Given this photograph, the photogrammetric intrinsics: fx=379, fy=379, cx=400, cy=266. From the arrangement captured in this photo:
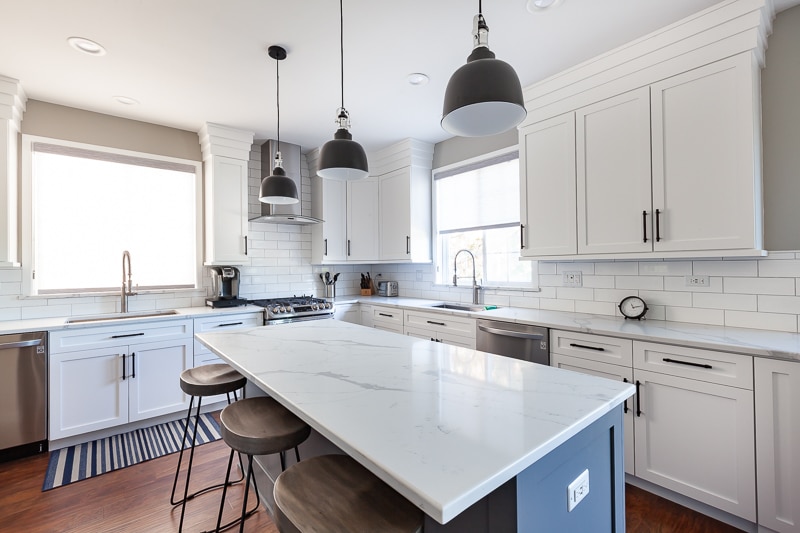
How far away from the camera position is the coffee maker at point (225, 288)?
3.68 m

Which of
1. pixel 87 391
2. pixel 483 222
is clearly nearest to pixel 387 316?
pixel 483 222

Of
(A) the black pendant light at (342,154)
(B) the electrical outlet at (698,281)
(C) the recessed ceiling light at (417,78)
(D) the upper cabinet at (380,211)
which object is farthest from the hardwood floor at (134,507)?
(C) the recessed ceiling light at (417,78)

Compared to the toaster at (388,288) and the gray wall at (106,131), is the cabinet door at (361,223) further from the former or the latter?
the gray wall at (106,131)

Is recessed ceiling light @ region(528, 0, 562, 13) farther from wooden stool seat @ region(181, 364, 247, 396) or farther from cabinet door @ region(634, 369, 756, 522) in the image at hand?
wooden stool seat @ region(181, 364, 247, 396)

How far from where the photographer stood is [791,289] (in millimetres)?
2043

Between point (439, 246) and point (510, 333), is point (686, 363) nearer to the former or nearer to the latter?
point (510, 333)

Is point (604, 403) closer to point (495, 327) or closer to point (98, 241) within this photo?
point (495, 327)

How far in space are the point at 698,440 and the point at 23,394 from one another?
4223mm

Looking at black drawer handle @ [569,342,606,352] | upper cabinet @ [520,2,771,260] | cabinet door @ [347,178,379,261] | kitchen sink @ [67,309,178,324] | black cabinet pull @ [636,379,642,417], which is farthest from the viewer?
cabinet door @ [347,178,379,261]

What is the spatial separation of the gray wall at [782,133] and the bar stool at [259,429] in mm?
2677

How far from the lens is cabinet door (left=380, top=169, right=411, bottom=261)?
418 cm

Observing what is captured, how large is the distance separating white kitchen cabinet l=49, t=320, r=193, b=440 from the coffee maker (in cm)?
42

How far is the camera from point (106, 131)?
341 centimetres

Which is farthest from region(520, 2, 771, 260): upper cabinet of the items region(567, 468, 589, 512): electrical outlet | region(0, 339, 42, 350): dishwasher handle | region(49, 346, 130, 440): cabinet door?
region(0, 339, 42, 350): dishwasher handle
